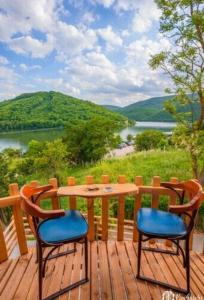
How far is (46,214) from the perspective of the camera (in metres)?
1.65

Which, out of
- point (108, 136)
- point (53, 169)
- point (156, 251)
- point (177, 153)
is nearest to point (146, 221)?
point (156, 251)

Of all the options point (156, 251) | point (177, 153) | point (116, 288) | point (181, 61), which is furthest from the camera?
point (177, 153)

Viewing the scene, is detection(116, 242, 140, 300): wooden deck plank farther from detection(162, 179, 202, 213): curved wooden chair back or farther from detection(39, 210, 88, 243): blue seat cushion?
detection(162, 179, 202, 213): curved wooden chair back

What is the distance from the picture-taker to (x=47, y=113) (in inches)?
2215

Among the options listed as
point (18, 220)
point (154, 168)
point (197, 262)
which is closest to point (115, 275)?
point (197, 262)

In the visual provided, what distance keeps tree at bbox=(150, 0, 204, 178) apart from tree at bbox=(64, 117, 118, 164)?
20.9 m

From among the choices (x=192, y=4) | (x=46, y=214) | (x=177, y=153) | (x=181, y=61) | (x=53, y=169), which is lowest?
(x=53, y=169)

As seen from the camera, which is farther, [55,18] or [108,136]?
[108,136]

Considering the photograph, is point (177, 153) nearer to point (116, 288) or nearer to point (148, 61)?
point (148, 61)

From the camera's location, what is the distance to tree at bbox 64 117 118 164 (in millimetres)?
27328

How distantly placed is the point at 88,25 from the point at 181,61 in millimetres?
2783

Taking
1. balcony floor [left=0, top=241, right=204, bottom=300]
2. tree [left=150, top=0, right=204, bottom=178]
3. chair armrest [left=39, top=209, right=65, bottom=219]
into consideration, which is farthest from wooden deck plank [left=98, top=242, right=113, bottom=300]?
tree [left=150, top=0, right=204, bottom=178]

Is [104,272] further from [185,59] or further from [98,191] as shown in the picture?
[185,59]

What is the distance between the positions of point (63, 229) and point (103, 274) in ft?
2.36
